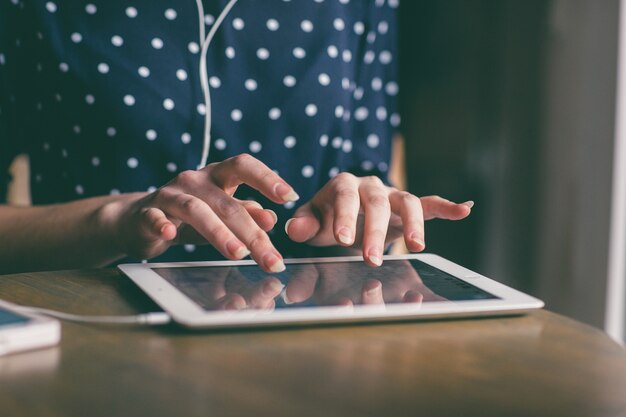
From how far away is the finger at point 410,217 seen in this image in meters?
0.68

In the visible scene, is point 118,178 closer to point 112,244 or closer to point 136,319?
point 112,244

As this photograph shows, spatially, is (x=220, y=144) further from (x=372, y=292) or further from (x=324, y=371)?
(x=324, y=371)

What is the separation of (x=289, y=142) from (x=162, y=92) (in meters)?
0.21

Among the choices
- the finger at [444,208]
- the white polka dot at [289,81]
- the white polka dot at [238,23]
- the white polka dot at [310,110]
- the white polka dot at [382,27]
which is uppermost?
the white polka dot at [382,27]

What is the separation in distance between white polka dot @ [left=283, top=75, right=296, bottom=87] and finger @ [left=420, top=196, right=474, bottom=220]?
1.37 ft

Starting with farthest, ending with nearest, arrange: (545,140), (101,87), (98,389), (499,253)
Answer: (499,253), (545,140), (101,87), (98,389)

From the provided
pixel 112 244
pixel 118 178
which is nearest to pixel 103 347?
pixel 112 244

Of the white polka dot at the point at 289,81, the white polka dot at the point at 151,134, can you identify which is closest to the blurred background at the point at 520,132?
the white polka dot at the point at 289,81

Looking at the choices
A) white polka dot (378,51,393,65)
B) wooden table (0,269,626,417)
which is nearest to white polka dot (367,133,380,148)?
white polka dot (378,51,393,65)

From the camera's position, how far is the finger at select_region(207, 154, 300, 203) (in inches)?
26.3

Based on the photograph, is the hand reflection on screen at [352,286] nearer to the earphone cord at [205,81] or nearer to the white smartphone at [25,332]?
the white smartphone at [25,332]

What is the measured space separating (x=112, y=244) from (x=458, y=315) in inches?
17.4

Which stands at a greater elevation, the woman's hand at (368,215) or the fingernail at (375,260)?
the woman's hand at (368,215)

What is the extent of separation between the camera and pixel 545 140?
1.46 meters
